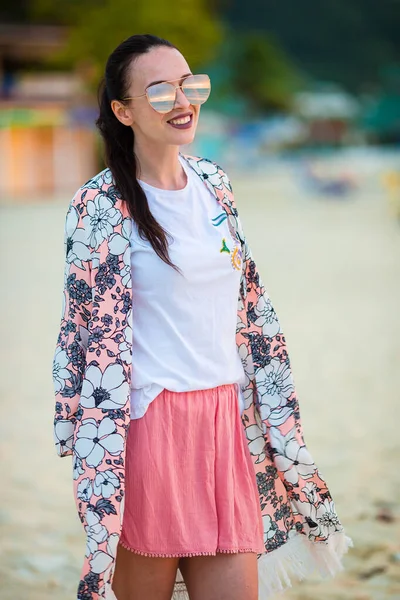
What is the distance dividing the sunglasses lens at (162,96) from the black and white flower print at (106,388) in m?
0.60

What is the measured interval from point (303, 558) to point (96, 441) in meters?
0.68

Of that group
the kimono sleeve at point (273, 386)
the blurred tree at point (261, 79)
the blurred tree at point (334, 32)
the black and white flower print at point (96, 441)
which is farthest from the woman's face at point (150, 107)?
the blurred tree at point (334, 32)

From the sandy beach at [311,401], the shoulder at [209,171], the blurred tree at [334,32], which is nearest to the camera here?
the shoulder at [209,171]

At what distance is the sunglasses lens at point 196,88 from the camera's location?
2.31 meters

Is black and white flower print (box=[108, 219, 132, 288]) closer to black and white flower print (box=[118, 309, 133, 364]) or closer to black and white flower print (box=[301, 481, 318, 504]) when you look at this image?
black and white flower print (box=[118, 309, 133, 364])

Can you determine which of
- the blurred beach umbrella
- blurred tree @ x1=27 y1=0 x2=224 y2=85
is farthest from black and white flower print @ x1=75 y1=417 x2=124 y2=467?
the blurred beach umbrella

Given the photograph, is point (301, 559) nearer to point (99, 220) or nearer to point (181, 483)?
point (181, 483)

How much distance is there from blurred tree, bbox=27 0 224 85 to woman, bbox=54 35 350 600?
3461 centimetres

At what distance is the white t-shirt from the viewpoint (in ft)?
7.43

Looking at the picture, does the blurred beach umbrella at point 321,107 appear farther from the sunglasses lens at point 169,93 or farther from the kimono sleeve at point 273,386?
the sunglasses lens at point 169,93

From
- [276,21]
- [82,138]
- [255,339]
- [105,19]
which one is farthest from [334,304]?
[276,21]

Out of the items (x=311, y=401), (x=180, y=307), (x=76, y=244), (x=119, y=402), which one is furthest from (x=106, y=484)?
(x=311, y=401)

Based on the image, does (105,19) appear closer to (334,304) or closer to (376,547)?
(334,304)

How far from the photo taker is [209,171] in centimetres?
251
